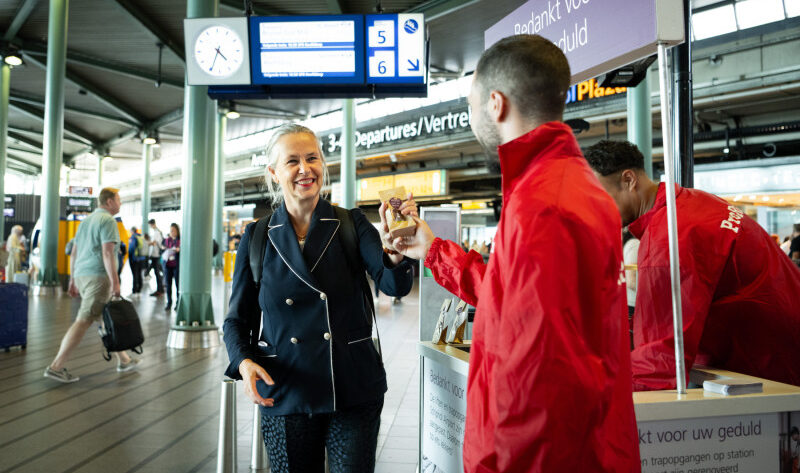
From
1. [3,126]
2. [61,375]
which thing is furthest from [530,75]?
[3,126]

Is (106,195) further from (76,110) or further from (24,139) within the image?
(24,139)

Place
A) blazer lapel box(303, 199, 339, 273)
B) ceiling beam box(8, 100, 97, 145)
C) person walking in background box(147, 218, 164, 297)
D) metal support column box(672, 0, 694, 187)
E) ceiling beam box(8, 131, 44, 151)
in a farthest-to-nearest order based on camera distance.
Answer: ceiling beam box(8, 131, 44, 151) < ceiling beam box(8, 100, 97, 145) < person walking in background box(147, 218, 164, 297) < metal support column box(672, 0, 694, 187) < blazer lapel box(303, 199, 339, 273)

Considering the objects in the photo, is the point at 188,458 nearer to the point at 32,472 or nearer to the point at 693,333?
the point at 32,472

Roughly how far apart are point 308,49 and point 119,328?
3641 millimetres

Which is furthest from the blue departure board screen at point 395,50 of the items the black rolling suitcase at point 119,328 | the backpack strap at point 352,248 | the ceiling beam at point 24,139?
the ceiling beam at point 24,139

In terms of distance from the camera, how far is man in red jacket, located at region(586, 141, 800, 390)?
1.87 m

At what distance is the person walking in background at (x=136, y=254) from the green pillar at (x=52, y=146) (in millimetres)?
1752

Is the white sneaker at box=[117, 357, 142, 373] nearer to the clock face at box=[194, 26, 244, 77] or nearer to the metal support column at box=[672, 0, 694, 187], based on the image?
the clock face at box=[194, 26, 244, 77]

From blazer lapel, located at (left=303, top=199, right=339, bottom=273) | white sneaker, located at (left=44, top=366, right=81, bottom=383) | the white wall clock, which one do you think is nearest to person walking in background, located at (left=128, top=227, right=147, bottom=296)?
white sneaker, located at (left=44, top=366, right=81, bottom=383)

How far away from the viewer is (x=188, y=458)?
3900 mm

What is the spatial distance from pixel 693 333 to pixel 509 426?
1.10m

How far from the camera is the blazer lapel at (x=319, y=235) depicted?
6.58 ft

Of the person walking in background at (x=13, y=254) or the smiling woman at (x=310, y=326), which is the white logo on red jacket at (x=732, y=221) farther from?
the person walking in background at (x=13, y=254)

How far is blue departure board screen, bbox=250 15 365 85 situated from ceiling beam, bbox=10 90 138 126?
61.6 ft
